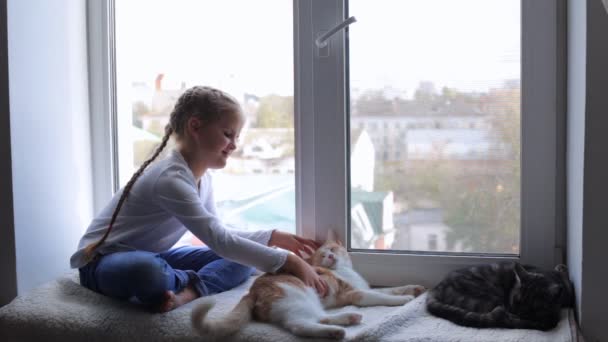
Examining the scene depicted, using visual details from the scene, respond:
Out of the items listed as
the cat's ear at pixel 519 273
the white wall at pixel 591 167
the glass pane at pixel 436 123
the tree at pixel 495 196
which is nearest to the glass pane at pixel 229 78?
the glass pane at pixel 436 123

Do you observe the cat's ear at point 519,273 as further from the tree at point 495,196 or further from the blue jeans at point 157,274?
the blue jeans at point 157,274

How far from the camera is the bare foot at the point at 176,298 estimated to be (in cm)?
133

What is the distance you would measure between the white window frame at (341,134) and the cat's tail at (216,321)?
45cm

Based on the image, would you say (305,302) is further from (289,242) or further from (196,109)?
(196,109)

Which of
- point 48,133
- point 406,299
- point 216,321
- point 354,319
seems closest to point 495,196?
point 406,299

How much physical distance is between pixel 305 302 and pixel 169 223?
1.50 ft

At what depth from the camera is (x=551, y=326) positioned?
1217mm

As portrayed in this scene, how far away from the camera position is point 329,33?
1.56 metres

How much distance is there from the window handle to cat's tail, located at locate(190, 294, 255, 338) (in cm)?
73

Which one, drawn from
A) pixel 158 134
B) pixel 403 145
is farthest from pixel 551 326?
pixel 158 134

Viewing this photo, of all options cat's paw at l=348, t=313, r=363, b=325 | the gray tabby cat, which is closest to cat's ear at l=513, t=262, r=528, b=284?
the gray tabby cat

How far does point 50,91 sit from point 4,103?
15cm

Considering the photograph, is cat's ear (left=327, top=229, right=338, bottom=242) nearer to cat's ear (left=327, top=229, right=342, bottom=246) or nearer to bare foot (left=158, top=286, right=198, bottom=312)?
cat's ear (left=327, top=229, right=342, bottom=246)

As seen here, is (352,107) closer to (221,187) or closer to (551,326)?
(221,187)
